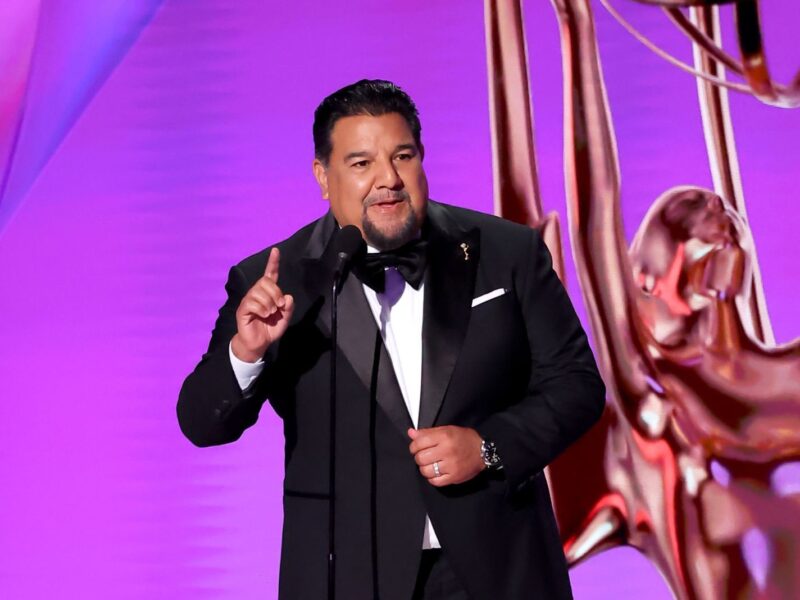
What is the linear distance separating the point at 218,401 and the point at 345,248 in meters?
0.35

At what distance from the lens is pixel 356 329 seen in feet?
6.14

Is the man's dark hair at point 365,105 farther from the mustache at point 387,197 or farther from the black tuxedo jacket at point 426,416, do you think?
the black tuxedo jacket at point 426,416

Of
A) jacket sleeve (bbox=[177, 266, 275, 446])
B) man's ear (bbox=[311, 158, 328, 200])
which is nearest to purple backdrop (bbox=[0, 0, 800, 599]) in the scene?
man's ear (bbox=[311, 158, 328, 200])

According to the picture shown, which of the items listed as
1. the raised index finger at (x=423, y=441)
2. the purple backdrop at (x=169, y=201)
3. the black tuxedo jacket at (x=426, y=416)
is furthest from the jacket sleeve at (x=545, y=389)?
the purple backdrop at (x=169, y=201)

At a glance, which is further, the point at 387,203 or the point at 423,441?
the point at 387,203

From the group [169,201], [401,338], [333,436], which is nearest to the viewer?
[333,436]

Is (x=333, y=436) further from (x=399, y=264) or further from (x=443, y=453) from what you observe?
(x=399, y=264)

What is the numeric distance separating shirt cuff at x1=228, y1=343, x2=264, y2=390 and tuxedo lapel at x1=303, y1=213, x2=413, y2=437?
0.48 feet

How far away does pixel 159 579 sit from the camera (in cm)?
295

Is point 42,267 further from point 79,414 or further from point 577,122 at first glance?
point 577,122

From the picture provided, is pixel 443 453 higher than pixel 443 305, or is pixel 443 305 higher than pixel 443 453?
pixel 443 305

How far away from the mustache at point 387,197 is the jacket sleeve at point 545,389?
0.83ft

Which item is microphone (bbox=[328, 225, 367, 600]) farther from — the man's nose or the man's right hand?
the man's nose

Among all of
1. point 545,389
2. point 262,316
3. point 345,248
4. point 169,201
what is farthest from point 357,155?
point 169,201
